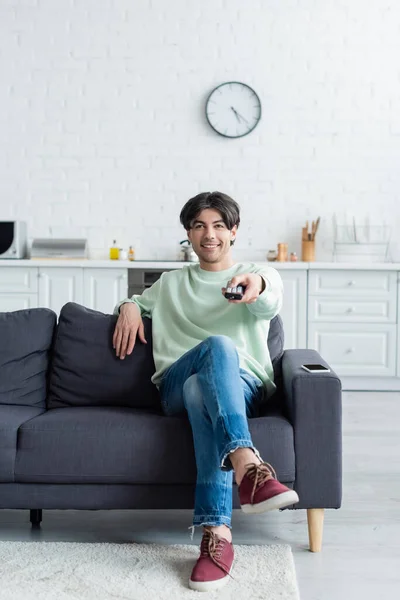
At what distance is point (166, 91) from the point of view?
545cm

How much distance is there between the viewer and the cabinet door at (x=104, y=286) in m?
4.98

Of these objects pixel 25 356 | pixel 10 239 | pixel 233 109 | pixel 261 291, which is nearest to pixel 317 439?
pixel 261 291

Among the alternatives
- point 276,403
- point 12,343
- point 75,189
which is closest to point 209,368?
point 276,403

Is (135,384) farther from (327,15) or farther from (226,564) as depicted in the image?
(327,15)

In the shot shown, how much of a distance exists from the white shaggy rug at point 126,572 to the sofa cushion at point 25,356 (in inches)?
21.1

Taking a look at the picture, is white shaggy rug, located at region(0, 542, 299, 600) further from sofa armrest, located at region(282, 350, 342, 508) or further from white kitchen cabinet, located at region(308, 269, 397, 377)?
white kitchen cabinet, located at region(308, 269, 397, 377)

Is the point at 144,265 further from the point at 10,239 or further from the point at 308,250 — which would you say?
the point at 308,250

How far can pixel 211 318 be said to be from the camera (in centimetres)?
253

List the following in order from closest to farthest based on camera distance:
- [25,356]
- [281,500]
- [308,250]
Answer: [281,500]
[25,356]
[308,250]

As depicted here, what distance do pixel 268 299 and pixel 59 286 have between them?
2.81 metres

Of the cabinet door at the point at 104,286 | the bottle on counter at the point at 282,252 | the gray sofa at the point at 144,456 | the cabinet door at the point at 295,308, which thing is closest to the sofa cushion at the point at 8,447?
the gray sofa at the point at 144,456

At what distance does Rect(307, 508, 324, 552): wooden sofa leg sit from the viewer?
2.28 meters

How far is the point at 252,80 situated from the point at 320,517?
151 inches

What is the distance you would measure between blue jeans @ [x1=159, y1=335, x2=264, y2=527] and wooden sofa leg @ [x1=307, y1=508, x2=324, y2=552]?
306 mm
